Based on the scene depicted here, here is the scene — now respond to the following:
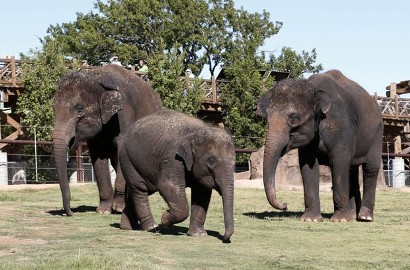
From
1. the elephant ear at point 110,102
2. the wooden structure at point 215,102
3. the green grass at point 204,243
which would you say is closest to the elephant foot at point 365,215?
the green grass at point 204,243

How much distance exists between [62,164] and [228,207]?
15.7 ft

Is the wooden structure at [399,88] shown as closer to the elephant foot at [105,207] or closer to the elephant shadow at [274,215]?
the elephant shadow at [274,215]

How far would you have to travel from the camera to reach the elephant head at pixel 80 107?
1606cm

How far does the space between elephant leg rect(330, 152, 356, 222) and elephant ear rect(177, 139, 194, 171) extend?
4.53 meters

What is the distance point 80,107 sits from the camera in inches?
640

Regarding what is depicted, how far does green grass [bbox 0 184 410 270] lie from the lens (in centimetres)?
1024

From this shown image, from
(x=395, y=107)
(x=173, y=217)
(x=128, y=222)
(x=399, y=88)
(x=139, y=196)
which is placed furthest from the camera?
(x=399, y=88)

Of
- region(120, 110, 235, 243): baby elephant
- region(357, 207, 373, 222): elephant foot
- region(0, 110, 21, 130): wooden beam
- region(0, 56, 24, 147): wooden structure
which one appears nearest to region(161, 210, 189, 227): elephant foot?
region(120, 110, 235, 243): baby elephant

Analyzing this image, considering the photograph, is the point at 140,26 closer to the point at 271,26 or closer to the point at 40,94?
the point at 271,26

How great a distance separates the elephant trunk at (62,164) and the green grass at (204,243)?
32 cm

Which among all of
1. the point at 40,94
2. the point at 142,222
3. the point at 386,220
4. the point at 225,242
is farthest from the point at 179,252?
the point at 40,94

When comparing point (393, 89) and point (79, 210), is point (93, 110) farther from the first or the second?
point (393, 89)

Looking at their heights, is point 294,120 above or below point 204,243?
above

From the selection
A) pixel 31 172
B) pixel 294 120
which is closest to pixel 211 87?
pixel 31 172
